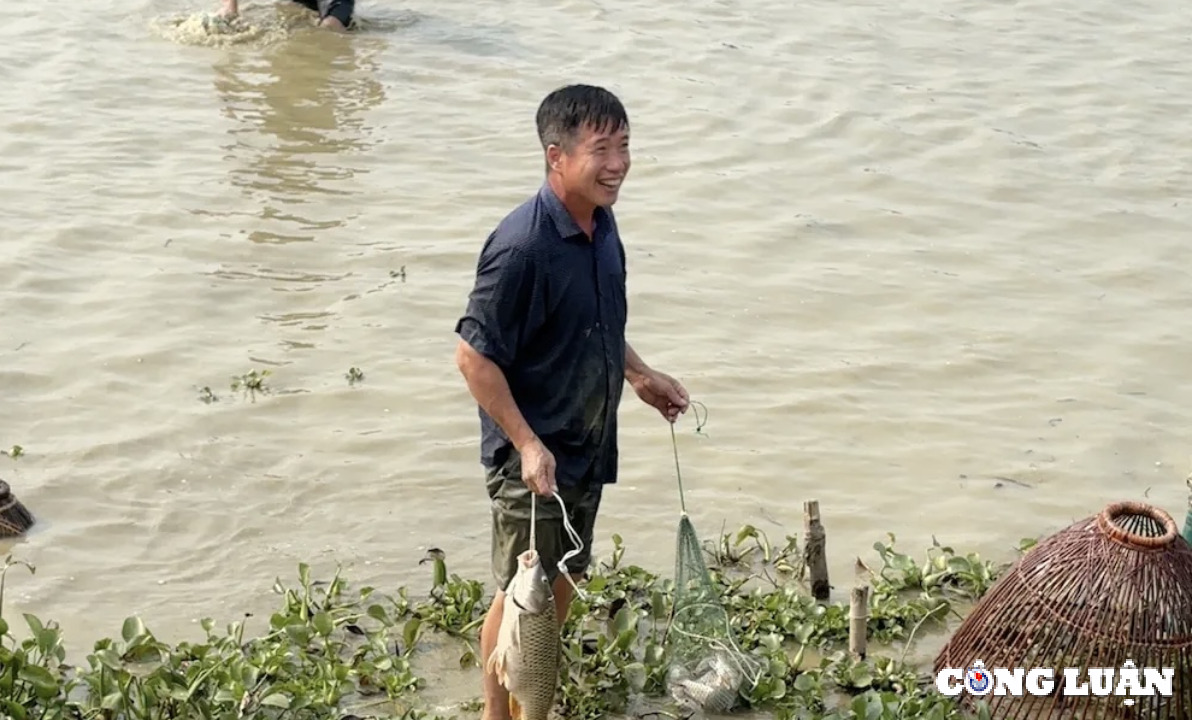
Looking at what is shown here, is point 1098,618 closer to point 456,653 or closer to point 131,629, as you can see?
point 456,653

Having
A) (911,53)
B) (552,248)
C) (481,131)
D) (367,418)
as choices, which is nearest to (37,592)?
(367,418)

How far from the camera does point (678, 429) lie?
676 cm

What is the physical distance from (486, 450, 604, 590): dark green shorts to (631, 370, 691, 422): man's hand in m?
0.35

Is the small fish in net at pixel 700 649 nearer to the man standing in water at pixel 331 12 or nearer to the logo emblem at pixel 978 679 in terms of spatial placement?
the logo emblem at pixel 978 679

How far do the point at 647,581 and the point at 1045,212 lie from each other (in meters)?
4.54

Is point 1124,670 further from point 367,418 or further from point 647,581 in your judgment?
point 367,418

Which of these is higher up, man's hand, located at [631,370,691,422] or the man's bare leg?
man's hand, located at [631,370,691,422]

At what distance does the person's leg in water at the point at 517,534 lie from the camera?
14.0ft

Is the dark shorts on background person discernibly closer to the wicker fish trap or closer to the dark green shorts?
the dark green shorts

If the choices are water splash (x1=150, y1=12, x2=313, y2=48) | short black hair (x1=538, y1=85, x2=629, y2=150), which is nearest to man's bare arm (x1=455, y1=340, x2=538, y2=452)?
short black hair (x1=538, y1=85, x2=629, y2=150)

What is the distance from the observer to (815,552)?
17.5 feet

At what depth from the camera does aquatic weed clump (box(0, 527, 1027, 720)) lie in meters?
4.42

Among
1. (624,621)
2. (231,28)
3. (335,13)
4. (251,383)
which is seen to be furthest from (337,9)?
(624,621)

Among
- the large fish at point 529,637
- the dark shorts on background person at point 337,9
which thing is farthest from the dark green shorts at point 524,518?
the dark shorts on background person at point 337,9
